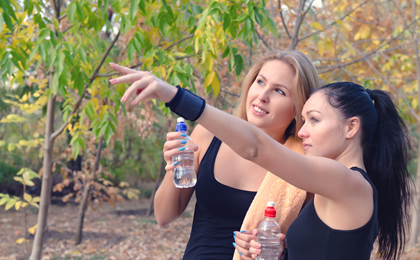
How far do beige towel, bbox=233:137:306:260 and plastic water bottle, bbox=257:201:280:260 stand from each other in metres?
0.06

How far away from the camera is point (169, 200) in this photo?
2217 mm

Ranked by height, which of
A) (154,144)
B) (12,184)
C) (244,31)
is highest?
(244,31)

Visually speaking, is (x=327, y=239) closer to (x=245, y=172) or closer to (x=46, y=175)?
(x=245, y=172)

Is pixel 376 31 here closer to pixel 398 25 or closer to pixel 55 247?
pixel 398 25

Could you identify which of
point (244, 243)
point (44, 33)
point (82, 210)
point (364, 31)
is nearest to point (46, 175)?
point (44, 33)

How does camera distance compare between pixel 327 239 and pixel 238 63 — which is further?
pixel 238 63

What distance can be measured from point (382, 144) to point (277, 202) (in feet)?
1.97

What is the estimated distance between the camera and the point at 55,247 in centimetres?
654

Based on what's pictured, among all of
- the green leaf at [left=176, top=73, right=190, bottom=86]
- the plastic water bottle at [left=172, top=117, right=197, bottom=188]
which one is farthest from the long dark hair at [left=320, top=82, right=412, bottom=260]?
the green leaf at [left=176, top=73, right=190, bottom=86]

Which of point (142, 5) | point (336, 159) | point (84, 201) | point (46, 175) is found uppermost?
point (142, 5)

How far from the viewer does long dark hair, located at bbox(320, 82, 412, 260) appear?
5.13 feet

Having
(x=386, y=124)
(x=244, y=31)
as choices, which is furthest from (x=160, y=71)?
(x=386, y=124)

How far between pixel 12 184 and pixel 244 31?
31.0 feet

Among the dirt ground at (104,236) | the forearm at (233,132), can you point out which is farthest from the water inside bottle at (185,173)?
the dirt ground at (104,236)
